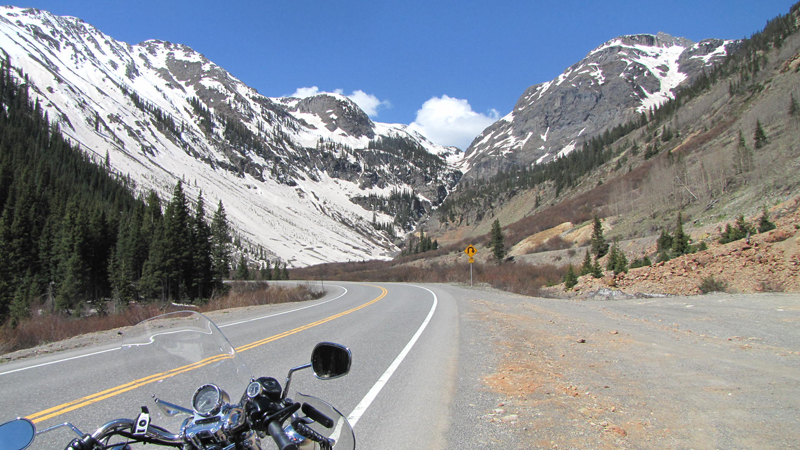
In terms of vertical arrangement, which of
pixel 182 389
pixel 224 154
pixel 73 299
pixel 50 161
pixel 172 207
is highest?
pixel 224 154

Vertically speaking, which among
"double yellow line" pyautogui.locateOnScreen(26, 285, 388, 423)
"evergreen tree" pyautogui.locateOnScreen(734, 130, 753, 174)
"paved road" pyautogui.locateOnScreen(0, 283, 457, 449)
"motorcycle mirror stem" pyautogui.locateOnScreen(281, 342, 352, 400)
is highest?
"evergreen tree" pyautogui.locateOnScreen(734, 130, 753, 174)

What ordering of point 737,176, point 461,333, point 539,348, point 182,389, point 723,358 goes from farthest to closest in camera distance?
point 737,176 → point 461,333 → point 539,348 → point 723,358 → point 182,389

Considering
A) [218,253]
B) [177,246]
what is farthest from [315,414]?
[218,253]

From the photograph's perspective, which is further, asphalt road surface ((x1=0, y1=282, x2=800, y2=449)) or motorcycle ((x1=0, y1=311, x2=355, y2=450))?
asphalt road surface ((x1=0, y1=282, x2=800, y2=449))

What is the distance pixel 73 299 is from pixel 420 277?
35234mm

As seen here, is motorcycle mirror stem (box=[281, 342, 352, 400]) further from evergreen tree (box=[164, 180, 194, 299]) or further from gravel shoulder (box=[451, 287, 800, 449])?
evergreen tree (box=[164, 180, 194, 299])

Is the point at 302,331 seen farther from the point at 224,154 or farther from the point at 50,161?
the point at 224,154

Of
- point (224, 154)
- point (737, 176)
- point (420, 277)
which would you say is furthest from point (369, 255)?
point (737, 176)

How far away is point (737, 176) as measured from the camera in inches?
1403

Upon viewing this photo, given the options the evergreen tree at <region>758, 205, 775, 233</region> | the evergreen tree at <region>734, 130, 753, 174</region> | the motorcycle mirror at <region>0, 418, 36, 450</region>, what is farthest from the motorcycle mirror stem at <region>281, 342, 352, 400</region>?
the evergreen tree at <region>734, 130, 753, 174</region>

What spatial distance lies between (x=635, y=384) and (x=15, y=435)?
6.33 metres

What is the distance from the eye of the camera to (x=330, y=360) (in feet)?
7.40

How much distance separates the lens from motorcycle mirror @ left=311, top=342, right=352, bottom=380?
7.26ft

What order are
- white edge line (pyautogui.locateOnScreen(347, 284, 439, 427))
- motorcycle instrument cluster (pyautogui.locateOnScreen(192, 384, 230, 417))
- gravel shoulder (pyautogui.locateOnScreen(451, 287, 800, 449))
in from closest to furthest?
1. motorcycle instrument cluster (pyautogui.locateOnScreen(192, 384, 230, 417))
2. gravel shoulder (pyautogui.locateOnScreen(451, 287, 800, 449))
3. white edge line (pyautogui.locateOnScreen(347, 284, 439, 427))
